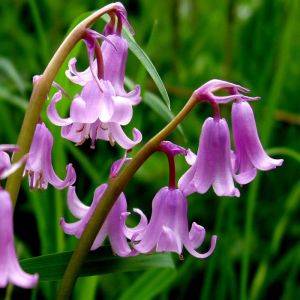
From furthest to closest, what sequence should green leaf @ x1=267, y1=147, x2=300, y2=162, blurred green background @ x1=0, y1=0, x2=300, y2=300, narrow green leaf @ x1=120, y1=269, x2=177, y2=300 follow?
1. blurred green background @ x1=0, y1=0, x2=300, y2=300
2. green leaf @ x1=267, y1=147, x2=300, y2=162
3. narrow green leaf @ x1=120, y1=269, x2=177, y2=300

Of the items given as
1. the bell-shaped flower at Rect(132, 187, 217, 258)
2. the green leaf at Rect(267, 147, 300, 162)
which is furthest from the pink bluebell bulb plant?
the green leaf at Rect(267, 147, 300, 162)

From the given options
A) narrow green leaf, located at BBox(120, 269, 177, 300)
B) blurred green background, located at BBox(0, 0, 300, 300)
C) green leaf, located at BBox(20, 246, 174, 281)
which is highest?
green leaf, located at BBox(20, 246, 174, 281)

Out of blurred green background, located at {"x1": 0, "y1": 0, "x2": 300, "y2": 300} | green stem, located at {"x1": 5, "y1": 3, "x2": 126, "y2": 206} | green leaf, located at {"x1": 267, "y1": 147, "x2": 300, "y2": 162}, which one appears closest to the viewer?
green stem, located at {"x1": 5, "y1": 3, "x2": 126, "y2": 206}

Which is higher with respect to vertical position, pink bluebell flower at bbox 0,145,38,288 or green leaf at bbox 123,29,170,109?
green leaf at bbox 123,29,170,109

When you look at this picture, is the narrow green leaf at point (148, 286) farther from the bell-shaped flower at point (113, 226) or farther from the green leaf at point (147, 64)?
the green leaf at point (147, 64)

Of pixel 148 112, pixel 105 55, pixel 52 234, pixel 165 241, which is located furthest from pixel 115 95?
pixel 148 112

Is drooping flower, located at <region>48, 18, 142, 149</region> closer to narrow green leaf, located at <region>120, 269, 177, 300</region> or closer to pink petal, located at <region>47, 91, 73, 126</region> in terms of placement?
pink petal, located at <region>47, 91, 73, 126</region>
